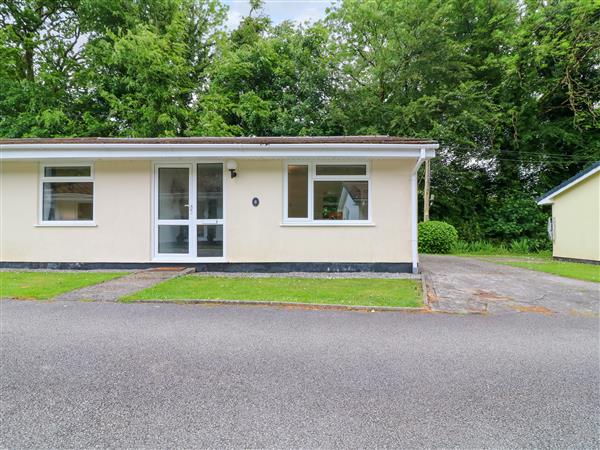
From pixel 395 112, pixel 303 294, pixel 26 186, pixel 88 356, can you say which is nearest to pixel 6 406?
pixel 88 356

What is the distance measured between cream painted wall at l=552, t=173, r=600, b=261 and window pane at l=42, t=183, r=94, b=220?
14678mm

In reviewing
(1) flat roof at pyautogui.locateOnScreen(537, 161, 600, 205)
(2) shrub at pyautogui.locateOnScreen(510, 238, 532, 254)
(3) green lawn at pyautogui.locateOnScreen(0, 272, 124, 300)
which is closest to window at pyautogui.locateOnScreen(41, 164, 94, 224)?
(3) green lawn at pyautogui.locateOnScreen(0, 272, 124, 300)

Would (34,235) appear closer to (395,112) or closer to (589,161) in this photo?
(395,112)

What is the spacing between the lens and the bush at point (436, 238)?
46.1ft

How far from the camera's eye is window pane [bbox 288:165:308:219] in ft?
27.0

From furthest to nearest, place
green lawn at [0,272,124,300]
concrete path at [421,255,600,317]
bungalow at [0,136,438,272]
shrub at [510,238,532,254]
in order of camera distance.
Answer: shrub at [510,238,532,254] < bungalow at [0,136,438,272] < green lawn at [0,272,124,300] < concrete path at [421,255,600,317]

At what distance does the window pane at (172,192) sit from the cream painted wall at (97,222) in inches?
11.4

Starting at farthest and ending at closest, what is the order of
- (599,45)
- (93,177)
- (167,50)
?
(167,50) → (599,45) → (93,177)

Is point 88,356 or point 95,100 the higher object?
point 95,100

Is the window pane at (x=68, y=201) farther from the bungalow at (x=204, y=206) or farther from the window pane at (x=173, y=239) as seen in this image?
the window pane at (x=173, y=239)

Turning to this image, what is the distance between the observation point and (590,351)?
342 cm

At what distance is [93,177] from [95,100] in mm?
14956

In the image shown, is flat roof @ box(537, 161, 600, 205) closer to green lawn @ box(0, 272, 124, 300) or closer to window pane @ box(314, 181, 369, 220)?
window pane @ box(314, 181, 369, 220)

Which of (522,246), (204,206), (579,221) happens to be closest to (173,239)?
(204,206)
